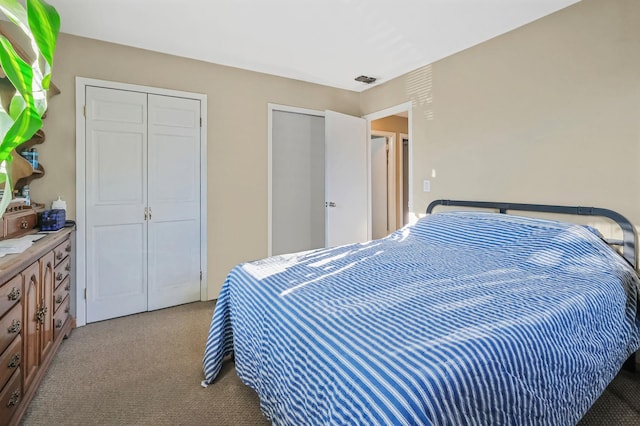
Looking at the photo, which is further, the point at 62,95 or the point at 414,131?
the point at 414,131

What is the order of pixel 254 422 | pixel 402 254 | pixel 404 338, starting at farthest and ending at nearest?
pixel 402 254 → pixel 254 422 → pixel 404 338

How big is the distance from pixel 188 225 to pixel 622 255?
3.45 metres

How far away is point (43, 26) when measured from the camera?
57cm

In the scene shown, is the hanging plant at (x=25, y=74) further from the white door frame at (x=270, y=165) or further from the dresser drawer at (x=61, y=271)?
the white door frame at (x=270, y=165)

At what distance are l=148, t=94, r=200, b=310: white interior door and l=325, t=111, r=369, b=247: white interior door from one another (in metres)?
1.44

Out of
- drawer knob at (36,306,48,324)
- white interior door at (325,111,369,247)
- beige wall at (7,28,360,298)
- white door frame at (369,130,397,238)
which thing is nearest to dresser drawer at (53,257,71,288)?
drawer knob at (36,306,48,324)

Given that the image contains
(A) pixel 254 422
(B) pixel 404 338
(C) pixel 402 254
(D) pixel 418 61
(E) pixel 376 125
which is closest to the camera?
(B) pixel 404 338

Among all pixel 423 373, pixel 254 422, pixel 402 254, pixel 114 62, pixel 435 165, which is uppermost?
pixel 114 62

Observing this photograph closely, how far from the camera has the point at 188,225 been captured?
3.32 meters

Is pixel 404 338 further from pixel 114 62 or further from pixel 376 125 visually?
pixel 376 125

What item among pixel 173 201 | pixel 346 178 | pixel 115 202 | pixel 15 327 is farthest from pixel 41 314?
pixel 346 178

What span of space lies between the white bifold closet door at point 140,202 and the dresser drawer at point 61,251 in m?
0.26

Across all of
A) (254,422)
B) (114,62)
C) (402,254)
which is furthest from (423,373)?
(114,62)

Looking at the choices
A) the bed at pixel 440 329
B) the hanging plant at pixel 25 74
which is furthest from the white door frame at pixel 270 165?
the hanging plant at pixel 25 74
